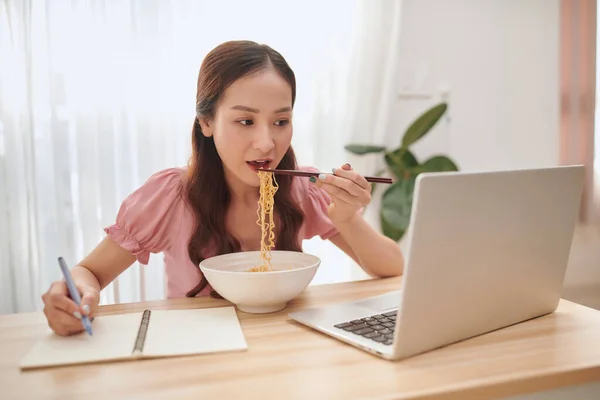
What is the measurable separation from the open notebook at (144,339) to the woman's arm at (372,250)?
501 millimetres

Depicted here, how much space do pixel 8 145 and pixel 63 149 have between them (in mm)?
229

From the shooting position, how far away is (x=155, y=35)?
2650 mm

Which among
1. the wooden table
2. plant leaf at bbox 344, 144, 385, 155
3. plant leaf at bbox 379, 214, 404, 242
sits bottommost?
plant leaf at bbox 379, 214, 404, 242

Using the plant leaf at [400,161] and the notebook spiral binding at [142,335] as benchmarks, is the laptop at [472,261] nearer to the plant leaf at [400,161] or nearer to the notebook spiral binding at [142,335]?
the notebook spiral binding at [142,335]

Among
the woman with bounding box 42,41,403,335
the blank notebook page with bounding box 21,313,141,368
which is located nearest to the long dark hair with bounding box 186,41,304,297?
the woman with bounding box 42,41,403,335

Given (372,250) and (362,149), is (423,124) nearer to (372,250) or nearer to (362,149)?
(362,149)

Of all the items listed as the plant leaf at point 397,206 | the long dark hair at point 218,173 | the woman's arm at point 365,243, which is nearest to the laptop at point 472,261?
the woman's arm at point 365,243

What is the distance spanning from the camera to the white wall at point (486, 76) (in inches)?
124

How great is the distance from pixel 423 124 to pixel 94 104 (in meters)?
1.64

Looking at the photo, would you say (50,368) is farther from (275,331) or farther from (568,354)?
(568,354)

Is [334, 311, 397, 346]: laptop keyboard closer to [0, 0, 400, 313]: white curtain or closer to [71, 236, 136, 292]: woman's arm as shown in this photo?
[71, 236, 136, 292]: woman's arm

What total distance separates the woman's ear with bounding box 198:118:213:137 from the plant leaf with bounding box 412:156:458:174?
1.71 m

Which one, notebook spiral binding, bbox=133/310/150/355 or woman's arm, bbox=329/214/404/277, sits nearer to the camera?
notebook spiral binding, bbox=133/310/150/355

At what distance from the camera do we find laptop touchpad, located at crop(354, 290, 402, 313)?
43.9 inches
